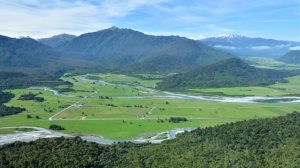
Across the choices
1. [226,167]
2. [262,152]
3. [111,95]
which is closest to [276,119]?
[262,152]

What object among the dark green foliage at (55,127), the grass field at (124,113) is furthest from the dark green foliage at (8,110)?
the dark green foliage at (55,127)

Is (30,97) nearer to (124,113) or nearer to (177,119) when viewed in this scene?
(124,113)

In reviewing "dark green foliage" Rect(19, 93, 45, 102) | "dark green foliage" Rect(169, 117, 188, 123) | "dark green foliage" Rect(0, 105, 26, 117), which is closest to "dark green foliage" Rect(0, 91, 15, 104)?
"dark green foliage" Rect(19, 93, 45, 102)

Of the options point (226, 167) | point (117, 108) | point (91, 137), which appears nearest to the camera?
point (226, 167)

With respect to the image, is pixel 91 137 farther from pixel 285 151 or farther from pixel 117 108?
pixel 285 151

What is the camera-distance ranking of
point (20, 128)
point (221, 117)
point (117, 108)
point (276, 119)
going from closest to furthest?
point (276, 119), point (20, 128), point (221, 117), point (117, 108)

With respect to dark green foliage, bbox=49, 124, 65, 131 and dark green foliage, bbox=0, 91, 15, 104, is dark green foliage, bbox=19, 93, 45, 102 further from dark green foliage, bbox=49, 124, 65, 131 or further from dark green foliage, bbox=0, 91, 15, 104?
dark green foliage, bbox=49, 124, 65, 131

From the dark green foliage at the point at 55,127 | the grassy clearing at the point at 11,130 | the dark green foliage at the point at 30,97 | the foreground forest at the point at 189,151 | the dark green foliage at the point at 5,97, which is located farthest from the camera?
the dark green foliage at the point at 30,97

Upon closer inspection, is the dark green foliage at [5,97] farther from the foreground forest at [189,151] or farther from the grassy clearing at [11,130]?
the foreground forest at [189,151]
